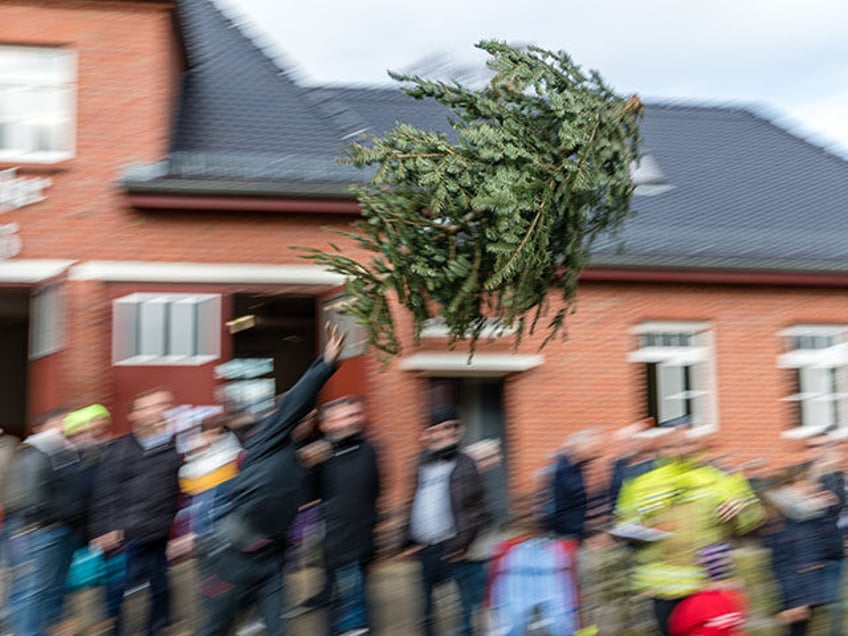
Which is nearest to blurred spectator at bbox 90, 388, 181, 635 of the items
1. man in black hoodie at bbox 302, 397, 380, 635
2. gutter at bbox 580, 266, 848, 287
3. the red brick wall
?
man in black hoodie at bbox 302, 397, 380, 635

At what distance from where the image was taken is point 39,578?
7535mm

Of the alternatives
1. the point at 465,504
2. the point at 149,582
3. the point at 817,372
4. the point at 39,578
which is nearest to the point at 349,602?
the point at 465,504

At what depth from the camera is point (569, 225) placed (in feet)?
25.0

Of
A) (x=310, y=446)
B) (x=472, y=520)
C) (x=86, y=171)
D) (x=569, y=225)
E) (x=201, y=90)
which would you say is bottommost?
(x=472, y=520)

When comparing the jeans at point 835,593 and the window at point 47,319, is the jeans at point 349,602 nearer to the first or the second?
the jeans at point 835,593

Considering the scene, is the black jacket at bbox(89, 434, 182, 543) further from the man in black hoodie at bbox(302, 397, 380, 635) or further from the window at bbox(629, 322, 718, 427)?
the window at bbox(629, 322, 718, 427)

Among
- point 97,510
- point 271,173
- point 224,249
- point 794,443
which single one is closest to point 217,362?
point 224,249

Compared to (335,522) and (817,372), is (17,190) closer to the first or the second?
(335,522)

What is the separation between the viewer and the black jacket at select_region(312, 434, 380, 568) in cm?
750

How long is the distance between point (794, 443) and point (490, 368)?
4.19 meters

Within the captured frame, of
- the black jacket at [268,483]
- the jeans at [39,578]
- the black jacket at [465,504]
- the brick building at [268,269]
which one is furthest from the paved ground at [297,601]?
the brick building at [268,269]

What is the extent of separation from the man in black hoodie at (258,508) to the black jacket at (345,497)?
2.88 ft

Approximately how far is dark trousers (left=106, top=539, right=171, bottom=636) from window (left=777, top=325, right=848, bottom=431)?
29.7 feet

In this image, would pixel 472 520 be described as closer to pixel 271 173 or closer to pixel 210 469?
pixel 210 469
